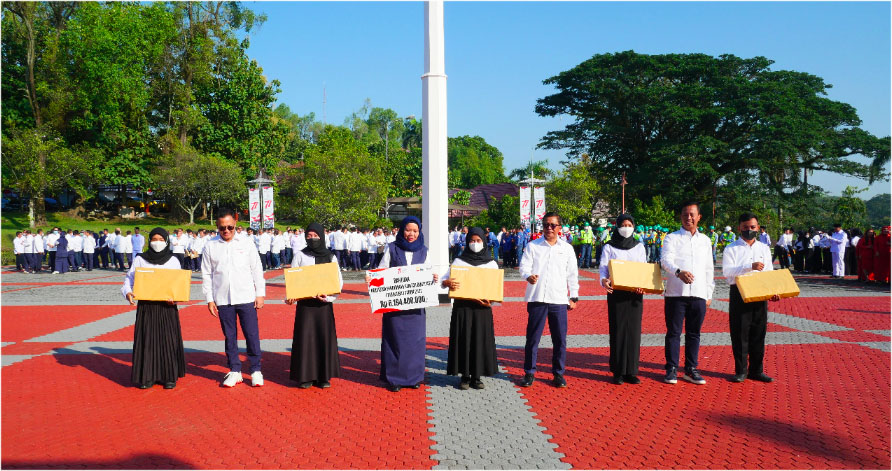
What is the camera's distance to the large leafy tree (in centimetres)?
3856

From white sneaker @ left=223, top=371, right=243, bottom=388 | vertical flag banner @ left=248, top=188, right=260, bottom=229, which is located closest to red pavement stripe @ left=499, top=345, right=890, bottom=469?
white sneaker @ left=223, top=371, right=243, bottom=388

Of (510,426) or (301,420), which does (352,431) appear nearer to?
(301,420)

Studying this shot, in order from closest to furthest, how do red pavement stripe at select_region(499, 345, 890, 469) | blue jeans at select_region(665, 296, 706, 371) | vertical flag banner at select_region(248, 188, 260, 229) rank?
red pavement stripe at select_region(499, 345, 890, 469) < blue jeans at select_region(665, 296, 706, 371) < vertical flag banner at select_region(248, 188, 260, 229)

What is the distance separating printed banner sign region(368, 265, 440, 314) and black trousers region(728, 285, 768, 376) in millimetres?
3419

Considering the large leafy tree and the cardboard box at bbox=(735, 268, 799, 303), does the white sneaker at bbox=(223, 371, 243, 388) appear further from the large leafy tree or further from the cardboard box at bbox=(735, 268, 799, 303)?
the large leafy tree

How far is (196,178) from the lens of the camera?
38.4 m

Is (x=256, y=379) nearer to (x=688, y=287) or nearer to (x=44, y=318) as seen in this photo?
(x=688, y=287)

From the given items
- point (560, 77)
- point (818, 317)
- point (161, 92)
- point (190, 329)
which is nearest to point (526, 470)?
point (190, 329)

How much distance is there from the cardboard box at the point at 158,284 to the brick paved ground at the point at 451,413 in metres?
1.04

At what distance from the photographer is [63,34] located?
128ft

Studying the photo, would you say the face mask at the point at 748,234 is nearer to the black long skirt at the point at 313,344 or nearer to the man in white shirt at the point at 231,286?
the black long skirt at the point at 313,344

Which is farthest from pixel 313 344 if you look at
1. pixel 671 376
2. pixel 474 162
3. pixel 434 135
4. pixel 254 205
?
pixel 474 162

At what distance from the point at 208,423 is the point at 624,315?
446 cm

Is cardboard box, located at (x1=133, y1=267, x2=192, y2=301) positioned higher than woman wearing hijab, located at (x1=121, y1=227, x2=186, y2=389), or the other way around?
cardboard box, located at (x1=133, y1=267, x2=192, y2=301)
